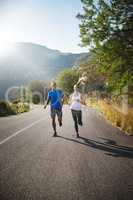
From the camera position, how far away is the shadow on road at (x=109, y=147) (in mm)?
9594

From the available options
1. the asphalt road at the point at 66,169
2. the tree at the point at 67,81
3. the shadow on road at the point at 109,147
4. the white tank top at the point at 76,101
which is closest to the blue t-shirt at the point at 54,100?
the white tank top at the point at 76,101

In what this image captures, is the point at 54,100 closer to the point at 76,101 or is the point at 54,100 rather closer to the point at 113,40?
the point at 76,101

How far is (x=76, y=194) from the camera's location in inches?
229

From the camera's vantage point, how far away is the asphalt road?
5888 mm

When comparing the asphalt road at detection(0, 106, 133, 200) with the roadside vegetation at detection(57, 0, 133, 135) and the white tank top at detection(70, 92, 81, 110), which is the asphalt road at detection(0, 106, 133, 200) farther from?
the roadside vegetation at detection(57, 0, 133, 135)

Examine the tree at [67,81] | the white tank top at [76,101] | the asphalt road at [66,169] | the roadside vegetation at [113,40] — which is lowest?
the tree at [67,81]

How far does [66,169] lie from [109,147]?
3.40 meters

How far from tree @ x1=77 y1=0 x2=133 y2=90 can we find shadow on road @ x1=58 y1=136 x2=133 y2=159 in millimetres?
6352

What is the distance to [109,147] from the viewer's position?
1080 cm

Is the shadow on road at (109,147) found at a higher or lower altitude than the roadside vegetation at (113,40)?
lower

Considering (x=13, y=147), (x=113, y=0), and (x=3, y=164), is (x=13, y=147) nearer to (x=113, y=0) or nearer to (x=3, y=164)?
(x=3, y=164)

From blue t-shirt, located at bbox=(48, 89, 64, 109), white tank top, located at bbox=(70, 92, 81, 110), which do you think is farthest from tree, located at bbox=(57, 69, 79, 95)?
white tank top, located at bbox=(70, 92, 81, 110)

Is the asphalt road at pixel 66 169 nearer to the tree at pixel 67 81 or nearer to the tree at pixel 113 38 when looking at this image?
the tree at pixel 113 38

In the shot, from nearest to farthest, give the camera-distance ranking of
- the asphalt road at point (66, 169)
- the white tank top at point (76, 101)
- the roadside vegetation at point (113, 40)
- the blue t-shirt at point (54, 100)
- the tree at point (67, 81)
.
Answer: the asphalt road at point (66, 169) < the white tank top at point (76, 101) < the blue t-shirt at point (54, 100) < the roadside vegetation at point (113, 40) < the tree at point (67, 81)
